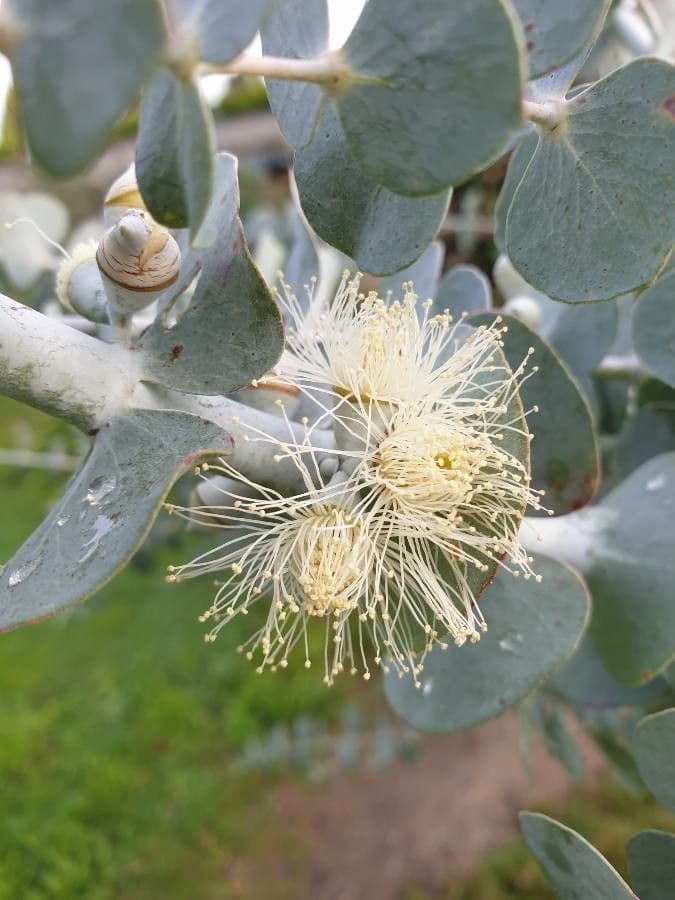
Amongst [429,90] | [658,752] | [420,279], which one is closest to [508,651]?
[658,752]

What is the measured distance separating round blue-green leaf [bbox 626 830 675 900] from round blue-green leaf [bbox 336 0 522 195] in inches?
23.3

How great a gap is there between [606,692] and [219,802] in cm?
261

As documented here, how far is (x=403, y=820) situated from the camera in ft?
10.7

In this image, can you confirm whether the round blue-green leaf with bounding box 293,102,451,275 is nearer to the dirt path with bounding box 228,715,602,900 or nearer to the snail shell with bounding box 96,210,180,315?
the snail shell with bounding box 96,210,180,315

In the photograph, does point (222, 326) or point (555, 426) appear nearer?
point (222, 326)

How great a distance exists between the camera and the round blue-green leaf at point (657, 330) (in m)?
0.87

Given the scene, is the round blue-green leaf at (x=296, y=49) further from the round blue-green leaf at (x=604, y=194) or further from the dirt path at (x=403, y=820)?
the dirt path at (x=403, y=820)

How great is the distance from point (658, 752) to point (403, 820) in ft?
9.16

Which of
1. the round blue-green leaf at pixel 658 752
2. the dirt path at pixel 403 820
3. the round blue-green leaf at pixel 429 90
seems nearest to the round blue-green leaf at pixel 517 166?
the round blue-green leaf at pixel 429 90

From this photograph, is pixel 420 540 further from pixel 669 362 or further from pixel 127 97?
pixel 127 97

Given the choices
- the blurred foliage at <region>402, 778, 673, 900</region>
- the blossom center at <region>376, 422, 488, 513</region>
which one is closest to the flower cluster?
the blossom center at <region>376, 422, 488, 513</region>

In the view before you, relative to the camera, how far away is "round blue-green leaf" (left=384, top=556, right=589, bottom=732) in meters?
0.82

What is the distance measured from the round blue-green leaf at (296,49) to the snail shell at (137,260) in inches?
5.2

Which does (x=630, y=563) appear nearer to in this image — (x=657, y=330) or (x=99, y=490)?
(x=657, y=330)
